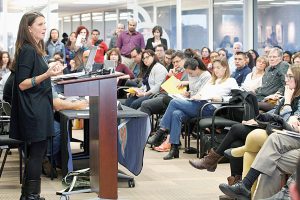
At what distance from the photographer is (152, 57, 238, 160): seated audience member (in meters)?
7.46

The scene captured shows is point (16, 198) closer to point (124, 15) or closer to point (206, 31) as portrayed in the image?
point (206, 31)

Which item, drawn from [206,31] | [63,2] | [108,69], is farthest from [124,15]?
[108,69]

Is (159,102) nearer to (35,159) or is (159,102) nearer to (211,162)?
(211,162)

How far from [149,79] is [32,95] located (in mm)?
4852

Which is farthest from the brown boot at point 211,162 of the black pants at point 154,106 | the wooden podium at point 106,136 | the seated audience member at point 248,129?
the black pants at point 154,106

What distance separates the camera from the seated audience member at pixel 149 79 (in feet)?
29.9

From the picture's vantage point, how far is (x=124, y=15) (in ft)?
58.6

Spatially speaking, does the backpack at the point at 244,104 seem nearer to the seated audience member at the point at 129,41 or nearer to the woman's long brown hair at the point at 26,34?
the woman's long brown hair at the point at 26,34

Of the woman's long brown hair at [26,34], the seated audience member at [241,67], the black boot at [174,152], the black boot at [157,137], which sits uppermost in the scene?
the woman's long brown hair at [26,34]

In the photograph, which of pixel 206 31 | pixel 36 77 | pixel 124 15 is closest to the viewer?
pixel 36 77

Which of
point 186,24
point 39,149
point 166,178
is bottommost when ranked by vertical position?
point 166,178

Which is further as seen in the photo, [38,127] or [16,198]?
[16,198]

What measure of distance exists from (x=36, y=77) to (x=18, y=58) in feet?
0.64

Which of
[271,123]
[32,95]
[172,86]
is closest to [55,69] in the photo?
[32,95]
